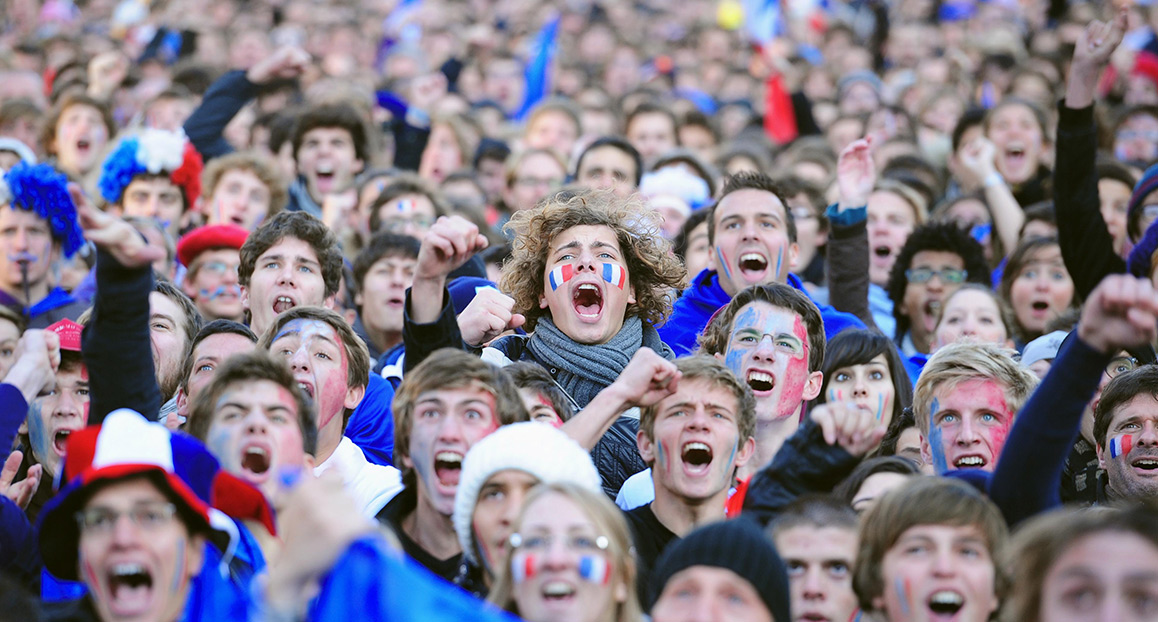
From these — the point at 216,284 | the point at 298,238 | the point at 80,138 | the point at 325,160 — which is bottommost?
the point at 298,238

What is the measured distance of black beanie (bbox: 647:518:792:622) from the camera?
384 centimetres

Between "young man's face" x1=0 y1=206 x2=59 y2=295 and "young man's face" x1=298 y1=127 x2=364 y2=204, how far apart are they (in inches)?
81.4

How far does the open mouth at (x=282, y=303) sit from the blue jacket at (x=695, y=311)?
5.41 feet

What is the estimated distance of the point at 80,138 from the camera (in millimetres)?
9547

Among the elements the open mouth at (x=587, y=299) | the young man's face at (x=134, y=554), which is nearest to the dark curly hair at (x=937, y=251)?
the open mouth at (x=587, y=299)

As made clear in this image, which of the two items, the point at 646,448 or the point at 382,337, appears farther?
the point at 382,337

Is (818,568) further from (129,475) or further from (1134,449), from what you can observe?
(129,475)

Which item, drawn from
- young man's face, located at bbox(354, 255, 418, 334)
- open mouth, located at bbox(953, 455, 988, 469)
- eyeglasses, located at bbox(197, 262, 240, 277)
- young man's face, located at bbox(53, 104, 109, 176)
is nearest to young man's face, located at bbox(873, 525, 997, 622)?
open mouth, located at bbox(953, 455, 988, 469)

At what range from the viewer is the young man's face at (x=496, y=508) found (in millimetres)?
4145

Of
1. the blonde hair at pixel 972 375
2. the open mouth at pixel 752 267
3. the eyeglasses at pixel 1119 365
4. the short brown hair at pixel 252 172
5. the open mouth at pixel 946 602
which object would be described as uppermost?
the short brown hair at pixel 252 172

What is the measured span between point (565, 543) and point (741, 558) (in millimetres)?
457

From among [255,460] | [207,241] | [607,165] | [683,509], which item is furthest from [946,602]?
[607,165]

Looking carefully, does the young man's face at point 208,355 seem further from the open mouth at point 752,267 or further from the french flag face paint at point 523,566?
the open mouth at point 752,267

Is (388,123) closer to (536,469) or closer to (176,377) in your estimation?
(176,377)
